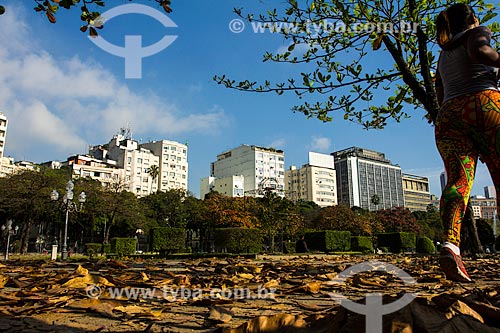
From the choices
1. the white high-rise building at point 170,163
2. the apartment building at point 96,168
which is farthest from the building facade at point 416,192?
the apartment building at point 96,168

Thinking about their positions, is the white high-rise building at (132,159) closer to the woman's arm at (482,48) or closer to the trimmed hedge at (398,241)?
the trimmed hedge at (398,241)

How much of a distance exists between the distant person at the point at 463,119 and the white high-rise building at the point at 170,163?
114737 millimetres

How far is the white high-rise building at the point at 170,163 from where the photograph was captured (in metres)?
115

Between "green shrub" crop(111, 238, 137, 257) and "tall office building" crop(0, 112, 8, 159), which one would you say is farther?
"tall office building" crop(0, 112, 8, 159)

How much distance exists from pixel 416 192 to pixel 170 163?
112 meters

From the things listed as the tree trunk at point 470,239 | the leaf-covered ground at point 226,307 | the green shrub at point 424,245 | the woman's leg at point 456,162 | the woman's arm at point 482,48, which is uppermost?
the woman's arm at point 482,48

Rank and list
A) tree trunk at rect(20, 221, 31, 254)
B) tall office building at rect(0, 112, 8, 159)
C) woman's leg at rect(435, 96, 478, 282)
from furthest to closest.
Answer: tall office building at rect(0, 112, 8, 159), tree trunk at rect(20, 221, 31, 254), woman's leg at rect(435, 96, 478, 282)

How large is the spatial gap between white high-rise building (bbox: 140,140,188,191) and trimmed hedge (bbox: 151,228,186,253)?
92577 millimetres

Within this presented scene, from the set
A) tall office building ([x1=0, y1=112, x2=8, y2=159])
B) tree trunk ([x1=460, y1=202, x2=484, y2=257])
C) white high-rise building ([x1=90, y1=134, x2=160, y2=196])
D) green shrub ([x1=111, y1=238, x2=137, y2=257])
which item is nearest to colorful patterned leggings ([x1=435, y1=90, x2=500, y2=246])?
tree trunk ([x1=460, y1=202, x2=484, y2=257])

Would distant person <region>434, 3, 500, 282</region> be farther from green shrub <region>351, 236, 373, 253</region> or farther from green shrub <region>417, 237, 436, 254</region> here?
green shrub <region>351, 236, 373, 253</region>

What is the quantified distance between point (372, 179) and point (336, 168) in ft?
49.9

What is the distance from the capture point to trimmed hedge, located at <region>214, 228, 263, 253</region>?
2336 cm

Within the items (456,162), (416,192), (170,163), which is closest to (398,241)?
(456,162)

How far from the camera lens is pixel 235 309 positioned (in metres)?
1.96
